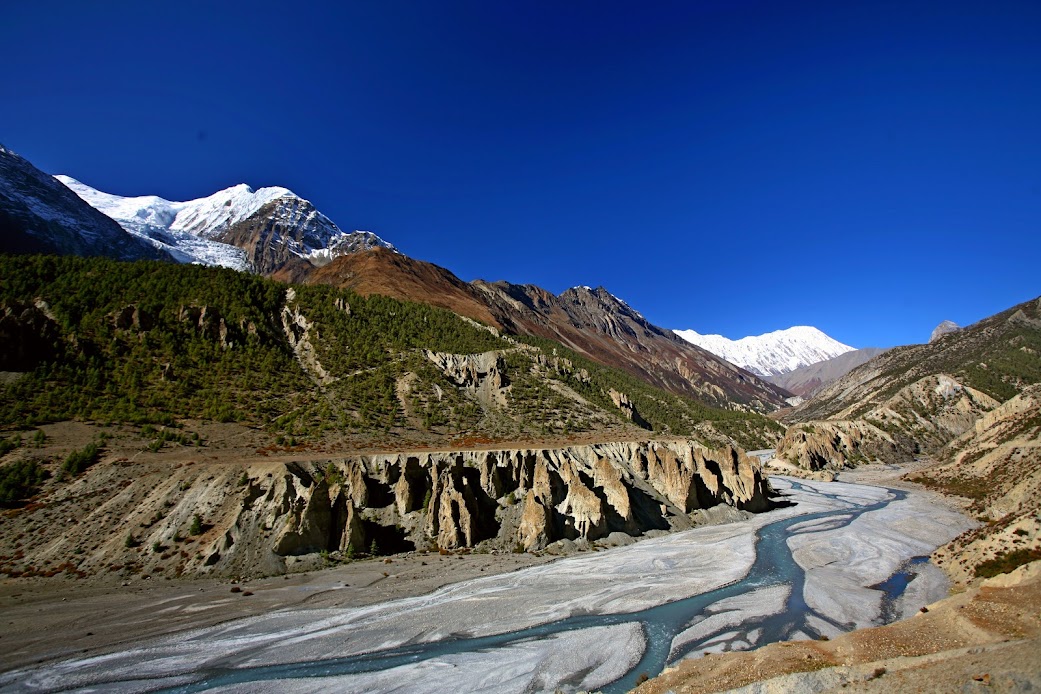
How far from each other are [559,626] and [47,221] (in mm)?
182563

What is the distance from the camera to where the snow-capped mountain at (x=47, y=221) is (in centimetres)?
12381

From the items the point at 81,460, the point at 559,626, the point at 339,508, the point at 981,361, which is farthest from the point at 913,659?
the point at 981,361

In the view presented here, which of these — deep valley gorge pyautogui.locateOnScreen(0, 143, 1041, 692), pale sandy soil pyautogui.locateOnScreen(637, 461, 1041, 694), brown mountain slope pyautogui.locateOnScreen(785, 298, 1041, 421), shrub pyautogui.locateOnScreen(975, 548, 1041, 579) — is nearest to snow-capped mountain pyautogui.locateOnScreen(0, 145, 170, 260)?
deep valley gorge pyautogui.locateOnScreen(0, 143, 1041, 692)

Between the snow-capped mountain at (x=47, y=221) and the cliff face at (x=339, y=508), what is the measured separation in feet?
416

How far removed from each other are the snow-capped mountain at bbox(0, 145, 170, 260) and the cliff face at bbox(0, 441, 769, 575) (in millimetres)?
126681

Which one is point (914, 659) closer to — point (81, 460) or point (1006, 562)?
point (1006, 562)

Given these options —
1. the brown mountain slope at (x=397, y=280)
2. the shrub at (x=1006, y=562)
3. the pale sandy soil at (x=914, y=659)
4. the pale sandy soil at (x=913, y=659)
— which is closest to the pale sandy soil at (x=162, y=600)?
the pale sandy soil at (x=913, y=659)

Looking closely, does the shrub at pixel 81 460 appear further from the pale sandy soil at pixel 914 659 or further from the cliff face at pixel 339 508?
the pale sandy soil at pixel 914 659

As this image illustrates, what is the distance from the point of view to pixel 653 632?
25.0 meters

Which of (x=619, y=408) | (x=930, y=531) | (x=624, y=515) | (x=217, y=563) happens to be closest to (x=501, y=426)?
(x=624, y=515)

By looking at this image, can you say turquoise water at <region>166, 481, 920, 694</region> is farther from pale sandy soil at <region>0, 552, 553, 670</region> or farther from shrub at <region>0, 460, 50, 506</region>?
shrub at <region>0, 460, 50, 506</region>

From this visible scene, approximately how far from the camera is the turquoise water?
20.8m

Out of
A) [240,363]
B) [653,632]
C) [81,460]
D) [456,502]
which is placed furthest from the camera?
[240,363]

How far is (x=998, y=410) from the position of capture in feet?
297
